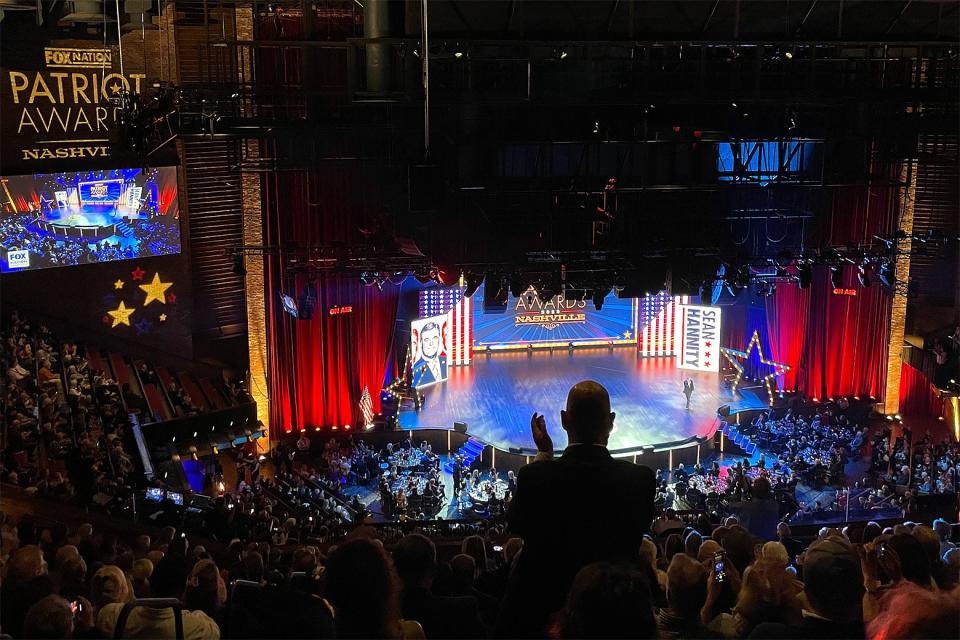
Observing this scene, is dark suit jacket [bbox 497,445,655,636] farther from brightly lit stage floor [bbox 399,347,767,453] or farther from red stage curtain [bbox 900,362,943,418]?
red stage curtain [bbox 900,362,943,418]

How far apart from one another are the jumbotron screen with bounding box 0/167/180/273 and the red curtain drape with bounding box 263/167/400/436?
85.6 inches

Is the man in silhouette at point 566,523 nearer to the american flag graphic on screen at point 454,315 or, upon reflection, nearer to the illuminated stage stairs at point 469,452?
the illuminated stage stairs at point 469,452

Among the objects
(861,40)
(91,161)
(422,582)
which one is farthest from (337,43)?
(422,582)

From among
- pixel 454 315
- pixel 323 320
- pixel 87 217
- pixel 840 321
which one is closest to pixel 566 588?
pixel 87 217

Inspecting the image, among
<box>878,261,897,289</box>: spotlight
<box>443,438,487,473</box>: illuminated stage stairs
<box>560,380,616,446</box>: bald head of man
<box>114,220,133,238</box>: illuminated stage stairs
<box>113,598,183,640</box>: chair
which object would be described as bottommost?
<box>443,438,487,473</box>: illuminated stage stairs

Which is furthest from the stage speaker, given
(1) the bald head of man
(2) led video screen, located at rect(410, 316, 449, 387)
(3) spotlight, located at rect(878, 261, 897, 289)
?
(2) led video screen, located at rect(410, 316, 449, 387)

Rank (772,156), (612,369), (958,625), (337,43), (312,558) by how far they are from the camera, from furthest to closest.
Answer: (612,369) → (772,156) → (337,43) → (312,558) → (958,625)

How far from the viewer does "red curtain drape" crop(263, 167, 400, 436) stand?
2008 centimetres

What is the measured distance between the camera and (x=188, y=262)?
63.3 feet

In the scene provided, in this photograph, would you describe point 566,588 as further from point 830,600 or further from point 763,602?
point 763,602

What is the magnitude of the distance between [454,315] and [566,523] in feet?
70.7

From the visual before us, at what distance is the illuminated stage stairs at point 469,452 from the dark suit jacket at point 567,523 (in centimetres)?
1604

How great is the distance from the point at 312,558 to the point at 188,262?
13.4 meters

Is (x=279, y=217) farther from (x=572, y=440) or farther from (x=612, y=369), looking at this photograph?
(x=572, y=440)
